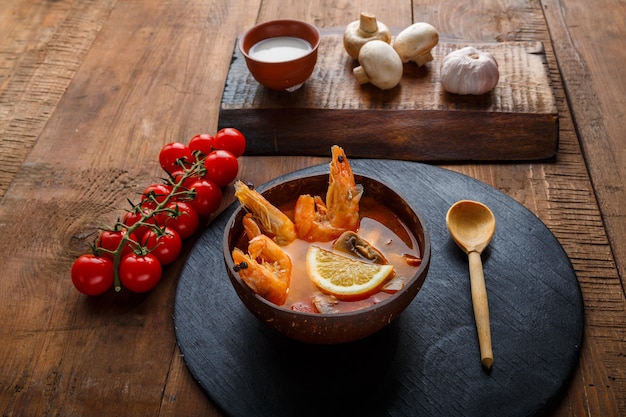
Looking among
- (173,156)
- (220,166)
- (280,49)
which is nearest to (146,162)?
(173,156)

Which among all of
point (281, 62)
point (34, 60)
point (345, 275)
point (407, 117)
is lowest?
point (34, 60)

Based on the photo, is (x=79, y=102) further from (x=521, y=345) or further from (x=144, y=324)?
(x=521, y=345)

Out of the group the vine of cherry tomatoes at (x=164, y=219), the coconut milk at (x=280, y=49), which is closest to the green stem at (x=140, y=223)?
the vine of cherry tomatoes at (x=164, y=219)

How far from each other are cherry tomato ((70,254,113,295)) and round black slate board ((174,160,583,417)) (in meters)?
0.18

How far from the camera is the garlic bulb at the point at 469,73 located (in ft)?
6.41

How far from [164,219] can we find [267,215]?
408 millimetres

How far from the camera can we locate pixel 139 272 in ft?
4.96

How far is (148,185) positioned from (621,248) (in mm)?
1251

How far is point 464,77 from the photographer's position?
6.42 feet

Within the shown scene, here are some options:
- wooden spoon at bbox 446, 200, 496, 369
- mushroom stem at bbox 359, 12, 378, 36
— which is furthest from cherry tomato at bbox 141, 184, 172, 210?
mushroom stem at bbox 359, 12, 378, 36

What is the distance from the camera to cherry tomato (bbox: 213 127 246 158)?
1840 mm

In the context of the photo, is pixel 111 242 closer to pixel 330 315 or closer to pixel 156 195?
pixel 156 195

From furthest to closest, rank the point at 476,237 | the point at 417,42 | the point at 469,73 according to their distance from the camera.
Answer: the point at 417,42 < the point at 469,73 < the point at 476,237

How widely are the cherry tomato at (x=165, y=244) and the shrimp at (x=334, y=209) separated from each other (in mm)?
360
